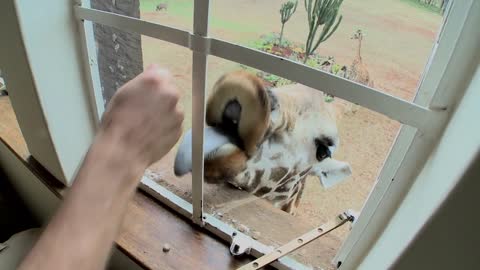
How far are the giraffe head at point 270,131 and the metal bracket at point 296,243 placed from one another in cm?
8

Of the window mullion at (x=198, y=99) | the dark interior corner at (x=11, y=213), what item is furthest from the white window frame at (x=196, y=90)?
the dark interior corner at (x=11, y=213)

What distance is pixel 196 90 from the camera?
1.69ft

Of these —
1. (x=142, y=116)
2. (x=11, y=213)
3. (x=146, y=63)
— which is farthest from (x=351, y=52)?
(x=11, y=213)

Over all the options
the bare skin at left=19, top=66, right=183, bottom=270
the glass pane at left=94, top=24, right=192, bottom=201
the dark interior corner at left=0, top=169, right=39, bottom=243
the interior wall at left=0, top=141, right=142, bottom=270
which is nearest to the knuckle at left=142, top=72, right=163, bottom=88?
the bare skin at left=19, top=66, right=183, bottom=270

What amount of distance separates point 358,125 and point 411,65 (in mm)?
113

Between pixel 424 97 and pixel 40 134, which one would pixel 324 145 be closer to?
pixel 424 97

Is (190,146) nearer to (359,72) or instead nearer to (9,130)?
(359,72)

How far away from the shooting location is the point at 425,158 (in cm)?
38

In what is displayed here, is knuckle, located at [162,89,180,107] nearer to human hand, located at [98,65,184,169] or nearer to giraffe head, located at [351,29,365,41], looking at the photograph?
human hand, located at [98,65,184,169]

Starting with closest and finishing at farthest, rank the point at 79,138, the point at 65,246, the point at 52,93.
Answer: the point at 65,246 → the point at 52,93 → the point at 79,138

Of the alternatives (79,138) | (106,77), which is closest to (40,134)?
(79,138)

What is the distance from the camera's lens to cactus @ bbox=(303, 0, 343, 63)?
0.40 metres

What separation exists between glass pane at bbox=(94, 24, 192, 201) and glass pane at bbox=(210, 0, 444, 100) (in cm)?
10

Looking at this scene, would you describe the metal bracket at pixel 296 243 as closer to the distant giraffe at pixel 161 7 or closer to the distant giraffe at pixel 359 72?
the distant giraffe at pixel 359 72
